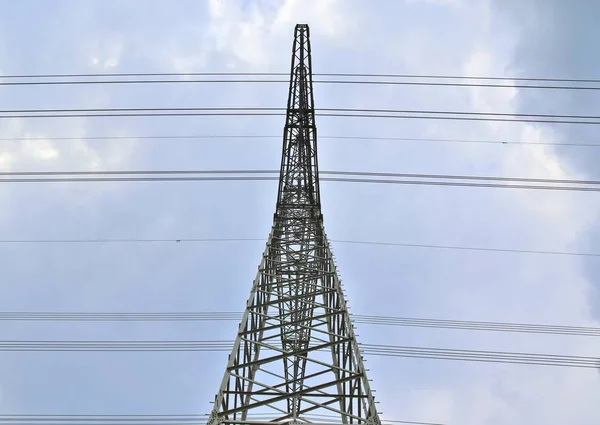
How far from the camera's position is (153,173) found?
21.5m

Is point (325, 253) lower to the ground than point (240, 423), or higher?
higher

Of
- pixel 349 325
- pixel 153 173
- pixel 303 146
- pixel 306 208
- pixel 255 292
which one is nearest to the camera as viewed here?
pixel 349 325

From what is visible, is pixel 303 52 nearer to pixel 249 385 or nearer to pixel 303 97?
pixel 303 97

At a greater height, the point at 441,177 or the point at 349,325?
the point at 441,177

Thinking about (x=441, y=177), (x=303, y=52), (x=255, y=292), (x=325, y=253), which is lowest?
(x=255, y=292)

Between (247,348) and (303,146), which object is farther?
(303,146)

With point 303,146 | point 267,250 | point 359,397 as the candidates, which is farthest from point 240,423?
point 303,146

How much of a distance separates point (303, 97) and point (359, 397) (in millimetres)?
15149

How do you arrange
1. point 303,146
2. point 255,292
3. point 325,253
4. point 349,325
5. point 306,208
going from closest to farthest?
1. point 349,325
2. point 255,292
3. point 325,253
4. point 306,208
5. point 303,146

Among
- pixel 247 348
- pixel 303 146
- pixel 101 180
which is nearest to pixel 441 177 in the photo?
pixel 303 146

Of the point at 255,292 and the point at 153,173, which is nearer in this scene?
the point at 255,292

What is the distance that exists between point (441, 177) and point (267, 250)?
34.3ft

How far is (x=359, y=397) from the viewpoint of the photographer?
826 centimetres

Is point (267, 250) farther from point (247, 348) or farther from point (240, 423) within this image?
point (240, 423)
